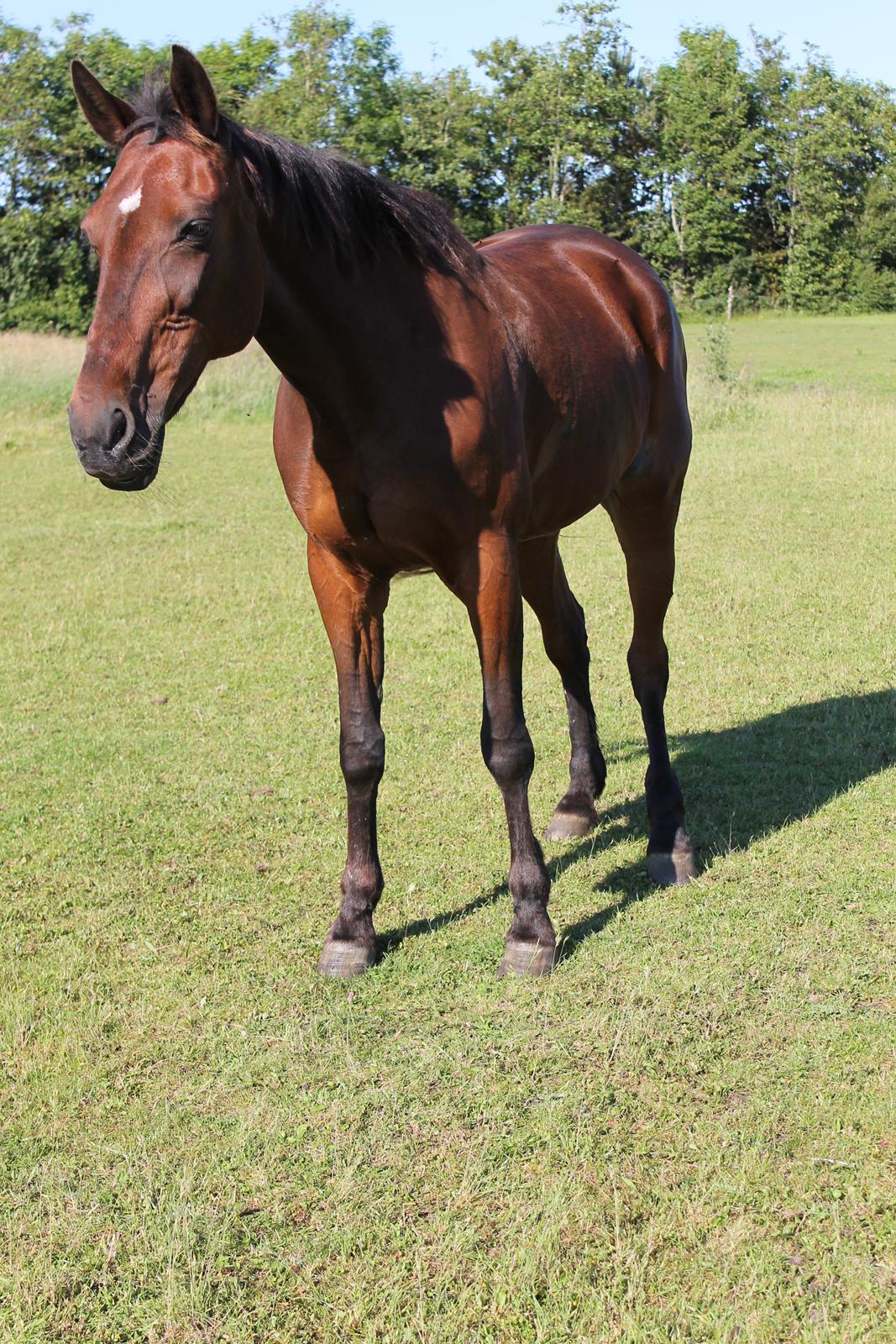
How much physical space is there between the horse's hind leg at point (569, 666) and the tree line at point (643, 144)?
1607 inches

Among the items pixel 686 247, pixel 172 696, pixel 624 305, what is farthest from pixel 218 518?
pixel 686 247

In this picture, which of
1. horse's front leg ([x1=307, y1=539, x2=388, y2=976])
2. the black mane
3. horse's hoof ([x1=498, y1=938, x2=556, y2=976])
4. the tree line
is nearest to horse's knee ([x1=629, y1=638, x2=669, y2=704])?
horse's front leg ([x1=307, y1=539, x2=388, y2=976])

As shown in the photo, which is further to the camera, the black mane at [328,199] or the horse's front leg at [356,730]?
the horse's front leg at [356,730]

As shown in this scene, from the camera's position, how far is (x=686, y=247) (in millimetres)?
48000

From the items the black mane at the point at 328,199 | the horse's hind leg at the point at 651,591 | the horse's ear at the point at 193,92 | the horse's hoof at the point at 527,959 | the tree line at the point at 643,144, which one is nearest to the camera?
the horse's ear at the point at 193,92

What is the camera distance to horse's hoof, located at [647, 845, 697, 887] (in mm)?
4688

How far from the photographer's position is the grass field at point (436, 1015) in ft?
8.49

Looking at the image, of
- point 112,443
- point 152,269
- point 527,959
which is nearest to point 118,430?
point 112,443

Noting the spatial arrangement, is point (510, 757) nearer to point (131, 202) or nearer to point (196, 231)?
point (196, 231)

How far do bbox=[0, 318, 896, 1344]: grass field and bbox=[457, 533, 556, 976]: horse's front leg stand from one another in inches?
5.8

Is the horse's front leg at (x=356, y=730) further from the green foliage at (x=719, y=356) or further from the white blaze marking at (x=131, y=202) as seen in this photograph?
the green foliage at (x=719, y=356)

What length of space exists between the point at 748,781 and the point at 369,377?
3076 mm

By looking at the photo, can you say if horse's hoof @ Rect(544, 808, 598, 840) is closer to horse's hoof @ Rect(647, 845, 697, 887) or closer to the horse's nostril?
horse's hoof @ Rect(647, 845, 697, 887)

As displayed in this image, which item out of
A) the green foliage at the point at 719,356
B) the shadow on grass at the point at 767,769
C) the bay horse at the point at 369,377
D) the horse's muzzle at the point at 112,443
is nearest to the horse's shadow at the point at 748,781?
the shadow on grass at the point at 767,769
